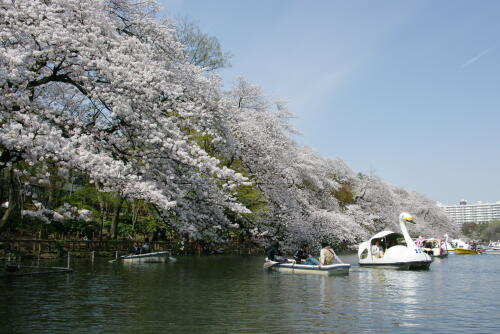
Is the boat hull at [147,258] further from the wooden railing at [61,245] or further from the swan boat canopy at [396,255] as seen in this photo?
the swan boat canopy at [396,255]

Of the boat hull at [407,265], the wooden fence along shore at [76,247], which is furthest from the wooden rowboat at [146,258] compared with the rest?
the boat hull at [407,265]

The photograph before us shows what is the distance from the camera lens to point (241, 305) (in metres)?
14.4

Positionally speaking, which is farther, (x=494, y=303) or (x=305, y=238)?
(x=305, y=238)

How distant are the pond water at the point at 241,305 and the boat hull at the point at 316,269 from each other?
0.86 meters

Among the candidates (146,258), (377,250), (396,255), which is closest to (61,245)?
(146,258)

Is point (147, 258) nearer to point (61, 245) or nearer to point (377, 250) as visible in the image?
point (61, 245)

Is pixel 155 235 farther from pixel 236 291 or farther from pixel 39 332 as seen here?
pixel 39 332

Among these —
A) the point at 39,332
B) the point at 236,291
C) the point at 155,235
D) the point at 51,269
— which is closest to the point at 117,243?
the point at 155,235

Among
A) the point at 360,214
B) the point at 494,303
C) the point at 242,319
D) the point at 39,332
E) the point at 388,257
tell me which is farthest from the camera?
the point at 360,214

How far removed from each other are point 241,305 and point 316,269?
34.1ft

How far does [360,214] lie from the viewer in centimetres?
5181

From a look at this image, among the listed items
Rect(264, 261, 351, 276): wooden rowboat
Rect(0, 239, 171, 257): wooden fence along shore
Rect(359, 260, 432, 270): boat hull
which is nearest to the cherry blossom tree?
Rect(264, 261, 351, 276): wooden rowboat

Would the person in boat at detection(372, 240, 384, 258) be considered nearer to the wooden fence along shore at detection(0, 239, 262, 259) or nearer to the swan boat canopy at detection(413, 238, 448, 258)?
the wooden fence along shore at detection(0, 239, 262, 259)

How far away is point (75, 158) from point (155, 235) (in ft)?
108
